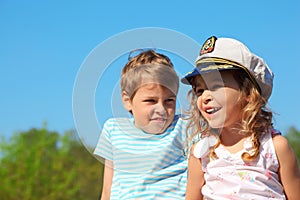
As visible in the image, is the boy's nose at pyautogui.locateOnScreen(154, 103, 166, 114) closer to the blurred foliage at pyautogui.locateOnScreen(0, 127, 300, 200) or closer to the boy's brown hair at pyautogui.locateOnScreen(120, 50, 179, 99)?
the boy's brown hair at pyautogui.locateOnScreen(120, 50, 179, 99)

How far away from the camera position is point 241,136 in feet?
10.2

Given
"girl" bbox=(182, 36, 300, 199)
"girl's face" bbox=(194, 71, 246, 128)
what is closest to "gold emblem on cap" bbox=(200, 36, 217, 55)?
"girl" bbox=(182, 36, 300, 199)

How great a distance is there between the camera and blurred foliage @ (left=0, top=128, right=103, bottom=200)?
1920 centimetres

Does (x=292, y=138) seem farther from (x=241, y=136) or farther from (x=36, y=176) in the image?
(x=241, y=136)

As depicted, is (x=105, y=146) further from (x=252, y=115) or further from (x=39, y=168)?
(x=39, y=168)

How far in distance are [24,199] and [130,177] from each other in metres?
16.5

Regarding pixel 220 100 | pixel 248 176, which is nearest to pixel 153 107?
pixel 220 100

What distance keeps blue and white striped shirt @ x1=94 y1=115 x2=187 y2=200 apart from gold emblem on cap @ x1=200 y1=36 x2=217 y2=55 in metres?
0.48

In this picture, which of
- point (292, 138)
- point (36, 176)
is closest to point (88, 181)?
point (36, 176)

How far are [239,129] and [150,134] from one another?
0.55 meters

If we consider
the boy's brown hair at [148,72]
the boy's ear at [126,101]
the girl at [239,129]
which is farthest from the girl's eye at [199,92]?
the boy's ear at [126,101]

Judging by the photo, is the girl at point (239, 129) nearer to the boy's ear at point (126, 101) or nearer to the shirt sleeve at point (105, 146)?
the boy's ear at point (126, 101)

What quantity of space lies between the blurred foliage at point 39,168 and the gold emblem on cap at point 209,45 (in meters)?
16.6

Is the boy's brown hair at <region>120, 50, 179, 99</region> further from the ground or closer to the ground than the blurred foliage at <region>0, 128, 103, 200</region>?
closer to the ground
